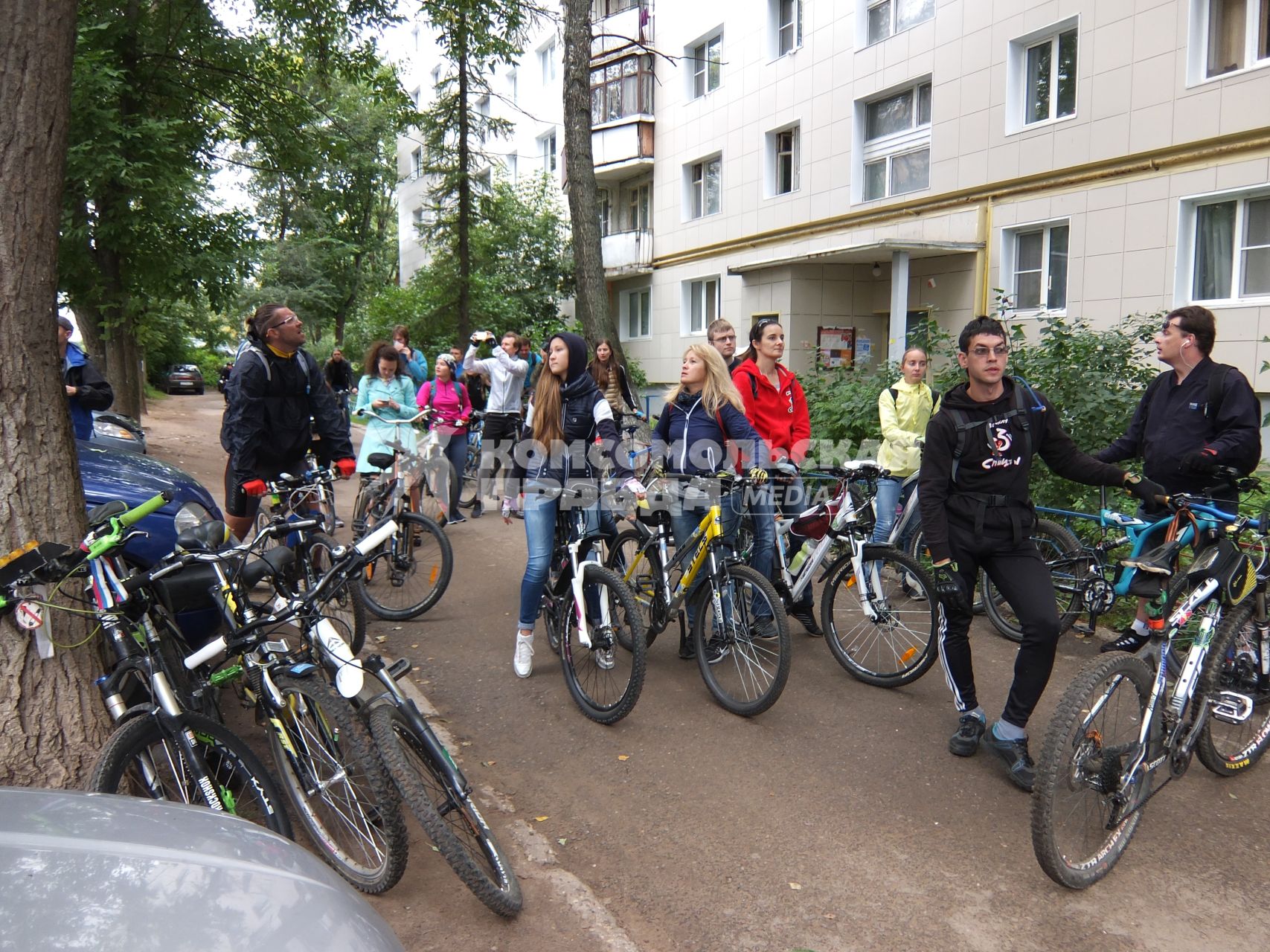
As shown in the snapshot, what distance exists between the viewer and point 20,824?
6.68ft

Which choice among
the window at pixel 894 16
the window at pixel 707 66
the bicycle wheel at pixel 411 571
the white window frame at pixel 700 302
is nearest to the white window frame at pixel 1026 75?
the window at pixel 894 16

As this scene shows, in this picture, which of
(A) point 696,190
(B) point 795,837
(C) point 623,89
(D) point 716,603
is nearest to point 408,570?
(D) point 716,603

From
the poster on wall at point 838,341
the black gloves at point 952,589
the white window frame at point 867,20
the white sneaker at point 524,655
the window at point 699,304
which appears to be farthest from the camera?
the window at point 699,304

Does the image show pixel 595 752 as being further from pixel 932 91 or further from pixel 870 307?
pixel 870 307

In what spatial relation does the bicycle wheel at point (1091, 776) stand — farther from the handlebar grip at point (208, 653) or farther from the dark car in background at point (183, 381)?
the dark car in background at point (183, 381)

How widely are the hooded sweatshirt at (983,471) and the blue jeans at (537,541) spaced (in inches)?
81.6

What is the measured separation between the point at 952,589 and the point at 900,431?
2.97m

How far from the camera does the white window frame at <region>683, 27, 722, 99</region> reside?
71.4 ft

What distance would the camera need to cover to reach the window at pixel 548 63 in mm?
30531

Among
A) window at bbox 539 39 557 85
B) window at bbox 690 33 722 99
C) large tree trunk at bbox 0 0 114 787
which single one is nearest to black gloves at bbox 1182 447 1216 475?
large tree trunk at bbox 0 0 114 787

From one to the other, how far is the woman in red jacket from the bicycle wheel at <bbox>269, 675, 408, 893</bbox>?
3.43 meters

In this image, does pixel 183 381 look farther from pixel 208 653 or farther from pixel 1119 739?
pixel 1119 739

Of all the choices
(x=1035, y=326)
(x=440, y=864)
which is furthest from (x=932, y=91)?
(x=440, y=864)

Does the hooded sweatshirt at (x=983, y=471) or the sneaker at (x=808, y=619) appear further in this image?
the sneaker at (x=808, y=619)
